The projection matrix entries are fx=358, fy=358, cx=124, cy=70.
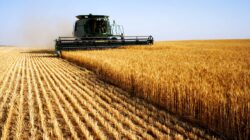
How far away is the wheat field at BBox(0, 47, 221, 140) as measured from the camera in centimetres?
570

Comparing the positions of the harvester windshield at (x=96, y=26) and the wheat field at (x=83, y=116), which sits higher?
the harvester windshield at (x=96, y=26)

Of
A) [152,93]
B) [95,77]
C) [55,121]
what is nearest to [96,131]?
[55,121]

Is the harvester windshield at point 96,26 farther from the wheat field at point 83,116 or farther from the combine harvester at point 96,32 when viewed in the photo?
the wheat field at point 83,116

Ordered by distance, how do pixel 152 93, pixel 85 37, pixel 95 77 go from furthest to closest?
1. pixel 85 37
2. pixel 95 77
3. pixel 152 93

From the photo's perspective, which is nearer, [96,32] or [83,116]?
[83,116]

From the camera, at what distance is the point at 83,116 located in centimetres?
691

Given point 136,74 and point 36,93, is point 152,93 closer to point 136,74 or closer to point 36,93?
point 136,74

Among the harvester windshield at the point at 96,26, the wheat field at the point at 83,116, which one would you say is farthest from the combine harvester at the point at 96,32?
the wheat field at the point at 83,116

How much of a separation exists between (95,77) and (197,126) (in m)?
7.35

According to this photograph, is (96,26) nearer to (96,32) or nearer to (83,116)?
(96,32)

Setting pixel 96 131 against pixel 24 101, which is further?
pixel 24 101

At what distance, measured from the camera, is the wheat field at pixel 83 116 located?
5.70 meters

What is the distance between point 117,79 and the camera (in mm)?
11141

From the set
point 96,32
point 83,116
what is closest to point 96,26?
point 96,32
